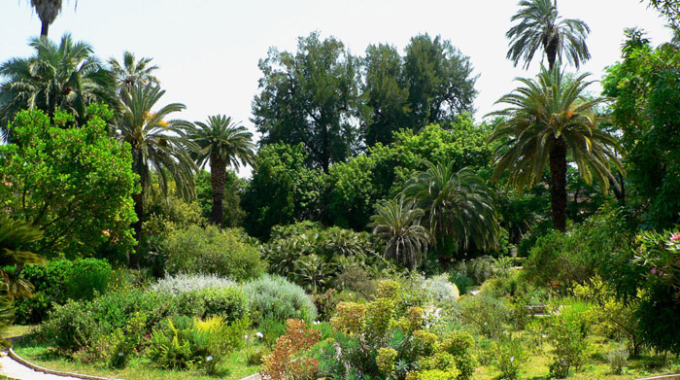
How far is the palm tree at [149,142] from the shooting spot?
25.2 meters

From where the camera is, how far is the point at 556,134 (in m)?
20.2

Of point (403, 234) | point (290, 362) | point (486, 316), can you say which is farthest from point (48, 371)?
point (403, 234)

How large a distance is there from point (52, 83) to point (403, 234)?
57.1 feet

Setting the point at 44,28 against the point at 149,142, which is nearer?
the point at 149,142

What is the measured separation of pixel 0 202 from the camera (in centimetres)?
1714

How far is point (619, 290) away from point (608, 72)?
2033cm

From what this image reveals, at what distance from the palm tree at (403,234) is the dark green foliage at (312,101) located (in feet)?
75.0

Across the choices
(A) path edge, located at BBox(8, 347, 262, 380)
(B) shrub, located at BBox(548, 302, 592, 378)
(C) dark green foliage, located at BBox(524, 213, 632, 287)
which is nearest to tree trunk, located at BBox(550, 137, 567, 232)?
(C) dark green foliage, located at BBox(524, 213, 632, 287)

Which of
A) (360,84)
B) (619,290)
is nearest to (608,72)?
(619,290)

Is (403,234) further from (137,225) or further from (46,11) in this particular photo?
(46,11)

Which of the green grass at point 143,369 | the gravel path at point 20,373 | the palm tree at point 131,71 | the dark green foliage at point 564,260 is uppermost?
the palm tree at point 131,71

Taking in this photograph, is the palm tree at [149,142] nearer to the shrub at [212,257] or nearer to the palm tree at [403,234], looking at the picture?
the shrub at [212,257]

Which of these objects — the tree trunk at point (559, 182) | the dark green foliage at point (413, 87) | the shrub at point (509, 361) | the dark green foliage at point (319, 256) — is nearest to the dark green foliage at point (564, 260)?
the tree trunk at point (559, 182)

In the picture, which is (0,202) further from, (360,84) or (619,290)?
(360,84)
